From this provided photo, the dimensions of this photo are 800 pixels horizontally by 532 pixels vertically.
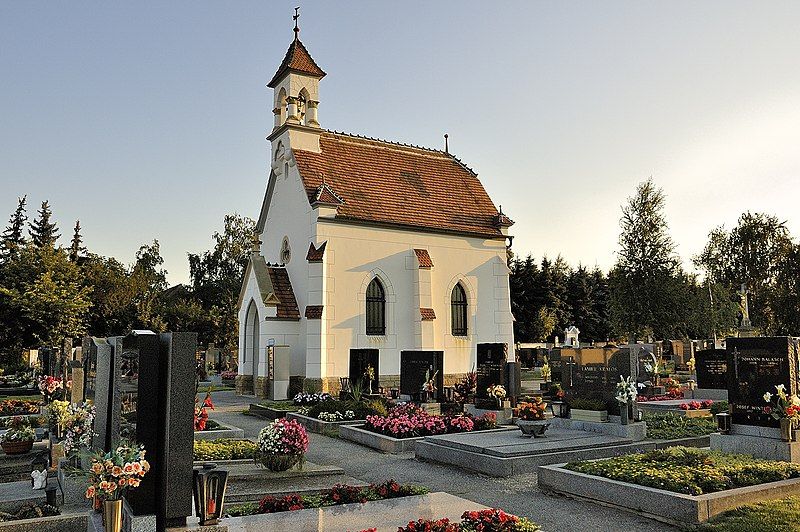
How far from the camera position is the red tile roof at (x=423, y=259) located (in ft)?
94.6

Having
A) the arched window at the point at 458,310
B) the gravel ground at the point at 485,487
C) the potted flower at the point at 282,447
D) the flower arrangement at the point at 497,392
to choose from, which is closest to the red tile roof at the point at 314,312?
the arched window at the point at 458,310

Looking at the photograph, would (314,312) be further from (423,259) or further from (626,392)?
(626,392)

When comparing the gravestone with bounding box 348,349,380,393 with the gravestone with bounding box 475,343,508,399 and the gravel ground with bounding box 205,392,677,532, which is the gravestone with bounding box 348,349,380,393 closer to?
the gravestone with bounding box 475,343,508,399

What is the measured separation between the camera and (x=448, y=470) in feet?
40.4

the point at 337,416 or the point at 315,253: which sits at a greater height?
the point at 315,253

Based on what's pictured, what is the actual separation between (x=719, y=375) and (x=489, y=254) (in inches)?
491

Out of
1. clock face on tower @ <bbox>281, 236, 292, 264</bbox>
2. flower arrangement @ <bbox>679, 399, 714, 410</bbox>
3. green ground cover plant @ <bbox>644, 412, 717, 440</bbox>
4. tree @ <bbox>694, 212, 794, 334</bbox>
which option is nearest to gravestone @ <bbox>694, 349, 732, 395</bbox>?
flower arrangement @ <bbox>679, 399, 714, 410</bbox>

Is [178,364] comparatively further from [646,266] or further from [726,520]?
[646,266]

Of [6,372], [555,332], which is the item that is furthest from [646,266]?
[6,372]

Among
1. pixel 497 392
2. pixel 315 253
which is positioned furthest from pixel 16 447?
pixel 315 253

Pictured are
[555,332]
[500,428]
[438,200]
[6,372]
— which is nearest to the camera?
[500,428]

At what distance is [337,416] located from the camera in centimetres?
1791

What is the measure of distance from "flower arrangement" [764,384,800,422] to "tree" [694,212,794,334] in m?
48.8

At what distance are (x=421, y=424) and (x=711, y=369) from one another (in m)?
12.8
